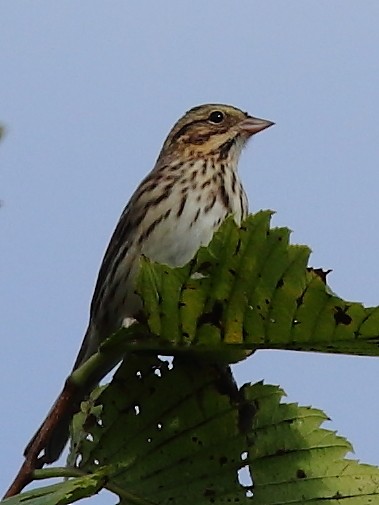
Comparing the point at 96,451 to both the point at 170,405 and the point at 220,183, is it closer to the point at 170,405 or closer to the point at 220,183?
the point at 170,405

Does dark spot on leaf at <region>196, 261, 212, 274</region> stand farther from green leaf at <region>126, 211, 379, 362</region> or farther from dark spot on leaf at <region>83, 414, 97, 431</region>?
dark spot on leaf at <region>83, 414, 97, 431</region>

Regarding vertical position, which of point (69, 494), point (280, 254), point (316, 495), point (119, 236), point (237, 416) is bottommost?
point (69, 494)

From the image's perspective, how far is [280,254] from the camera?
2.10 m

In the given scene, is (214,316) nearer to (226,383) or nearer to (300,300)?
(300,300)

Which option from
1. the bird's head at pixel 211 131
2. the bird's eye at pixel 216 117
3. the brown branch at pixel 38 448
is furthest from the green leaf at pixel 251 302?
the bird's eye at pixel 216 117

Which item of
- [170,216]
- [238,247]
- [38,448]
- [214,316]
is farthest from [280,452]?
[170,216]

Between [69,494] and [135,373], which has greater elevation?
[135,373]

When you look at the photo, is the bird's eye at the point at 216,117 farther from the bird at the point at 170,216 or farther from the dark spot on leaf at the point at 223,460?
the dark spot on leaf at the point at 223,460

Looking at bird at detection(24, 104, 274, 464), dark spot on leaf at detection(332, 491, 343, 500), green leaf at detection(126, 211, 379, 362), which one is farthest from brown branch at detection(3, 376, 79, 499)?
bird at detection(24, 104, 274, 464)

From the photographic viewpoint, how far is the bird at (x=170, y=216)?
450cm

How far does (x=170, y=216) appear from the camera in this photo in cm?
465

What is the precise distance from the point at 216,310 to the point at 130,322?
0.17 metres

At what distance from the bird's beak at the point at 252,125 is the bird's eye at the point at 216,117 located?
15 cm

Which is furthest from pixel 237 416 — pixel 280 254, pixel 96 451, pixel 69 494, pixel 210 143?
pixel 210 143
